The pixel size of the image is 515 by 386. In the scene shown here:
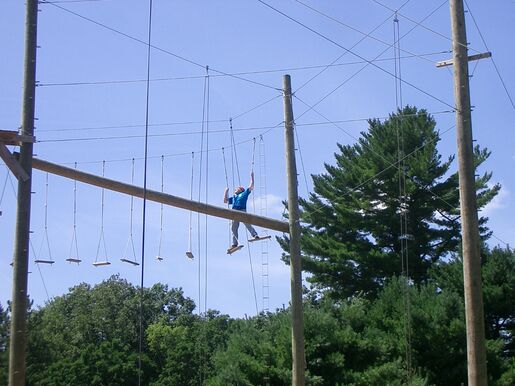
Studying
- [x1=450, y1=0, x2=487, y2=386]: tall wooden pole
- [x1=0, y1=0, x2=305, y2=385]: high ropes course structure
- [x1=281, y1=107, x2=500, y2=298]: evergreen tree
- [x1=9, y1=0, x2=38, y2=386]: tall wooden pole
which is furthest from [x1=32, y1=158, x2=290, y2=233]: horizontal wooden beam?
[x1=281, y1=107, x2=500, y2=298]: evergreen tree

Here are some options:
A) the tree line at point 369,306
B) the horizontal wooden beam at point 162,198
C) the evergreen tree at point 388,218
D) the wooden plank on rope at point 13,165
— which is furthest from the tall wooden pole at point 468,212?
the evergreen tree at point 388,218

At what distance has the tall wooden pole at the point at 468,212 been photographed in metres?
13.3

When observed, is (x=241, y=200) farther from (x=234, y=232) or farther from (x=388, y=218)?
(x=388, y=218)

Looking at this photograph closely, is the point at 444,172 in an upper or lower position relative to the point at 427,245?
upper

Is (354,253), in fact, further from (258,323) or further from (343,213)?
(258,323)

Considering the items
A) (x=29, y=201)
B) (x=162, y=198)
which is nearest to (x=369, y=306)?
(x=162, y=198)

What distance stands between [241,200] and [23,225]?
6100mm

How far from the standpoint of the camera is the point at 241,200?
1855 cm

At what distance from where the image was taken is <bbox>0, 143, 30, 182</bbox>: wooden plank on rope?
1388 cm

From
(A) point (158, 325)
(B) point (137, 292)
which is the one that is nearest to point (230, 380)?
(A) point (158, 325)

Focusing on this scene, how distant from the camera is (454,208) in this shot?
1515 inches

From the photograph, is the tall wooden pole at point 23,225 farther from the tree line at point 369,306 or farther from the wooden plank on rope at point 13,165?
the tree line at point 369,306

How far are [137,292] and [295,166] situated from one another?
→ 176ft

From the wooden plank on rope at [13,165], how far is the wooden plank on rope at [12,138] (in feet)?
0.39
